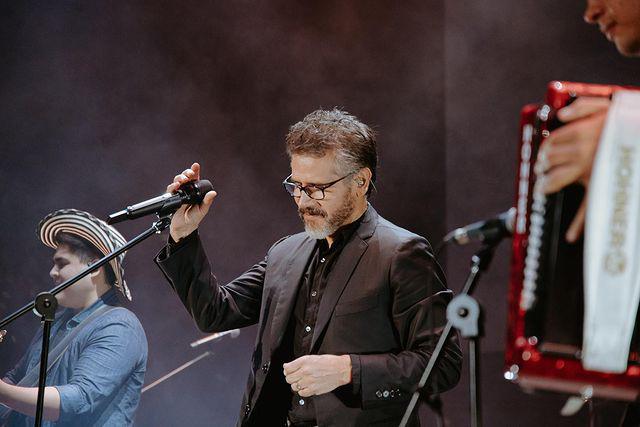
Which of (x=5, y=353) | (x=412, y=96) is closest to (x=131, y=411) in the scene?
(x=5, y=353)

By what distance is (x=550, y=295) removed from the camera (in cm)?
169

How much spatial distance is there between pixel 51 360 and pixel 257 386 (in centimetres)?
148

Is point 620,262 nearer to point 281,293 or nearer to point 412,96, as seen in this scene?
point 281,293

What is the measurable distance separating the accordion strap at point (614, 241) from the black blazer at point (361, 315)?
104 centimetres

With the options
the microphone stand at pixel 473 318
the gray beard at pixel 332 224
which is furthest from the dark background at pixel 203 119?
the microphone stand at pixel 473 318

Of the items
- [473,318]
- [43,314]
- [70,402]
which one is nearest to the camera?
[473,318]

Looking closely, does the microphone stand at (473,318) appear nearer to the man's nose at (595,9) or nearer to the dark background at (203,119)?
the man's nose at (595,9)

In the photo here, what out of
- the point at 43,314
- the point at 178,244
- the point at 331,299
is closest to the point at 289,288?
the point at 331,299

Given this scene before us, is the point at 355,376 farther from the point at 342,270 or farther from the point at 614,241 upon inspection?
the point at 614,241

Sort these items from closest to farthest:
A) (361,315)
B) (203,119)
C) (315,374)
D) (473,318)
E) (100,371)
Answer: (473,318) < (315,374) < (361,315) < (100,371) < (203,119)

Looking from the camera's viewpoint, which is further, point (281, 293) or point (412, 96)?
point (412, 96)

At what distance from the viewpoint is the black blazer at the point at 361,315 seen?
262 cm

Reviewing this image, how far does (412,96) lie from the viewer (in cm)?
452

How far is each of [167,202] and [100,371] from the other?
1.32m
